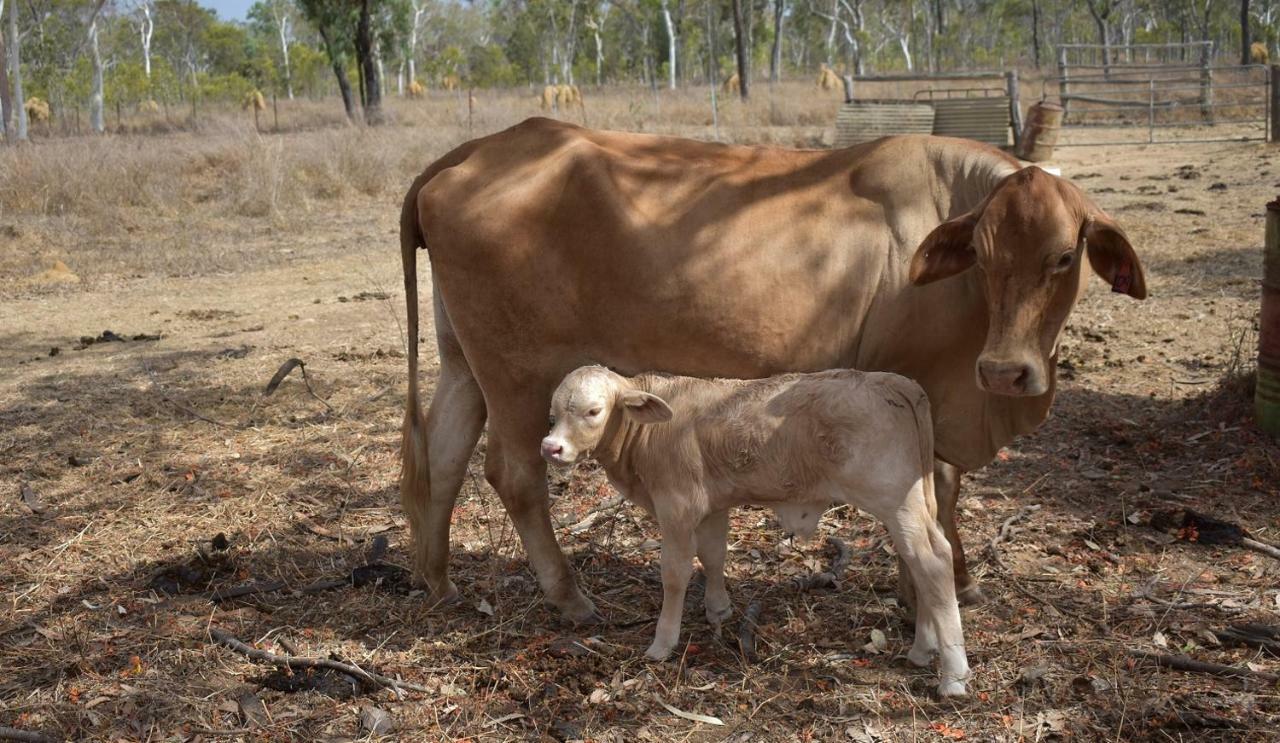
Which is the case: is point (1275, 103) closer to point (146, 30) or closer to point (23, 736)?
point (23, 736)

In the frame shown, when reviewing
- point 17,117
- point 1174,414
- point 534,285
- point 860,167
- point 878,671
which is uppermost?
point 17,117

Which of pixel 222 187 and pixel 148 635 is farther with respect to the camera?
pixel 222 187

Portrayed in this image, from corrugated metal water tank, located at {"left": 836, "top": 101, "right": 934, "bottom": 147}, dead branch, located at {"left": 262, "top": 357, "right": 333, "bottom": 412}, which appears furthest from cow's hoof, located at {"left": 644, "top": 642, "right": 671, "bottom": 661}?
corrugated metal water tank, located at {"left": 836, "top": 101, "right": 934, "bottom": 147}

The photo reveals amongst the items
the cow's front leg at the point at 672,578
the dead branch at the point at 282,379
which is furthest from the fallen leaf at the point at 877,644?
the dead branch at the point at 282,379

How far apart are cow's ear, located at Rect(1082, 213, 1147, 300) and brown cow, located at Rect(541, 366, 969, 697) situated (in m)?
0.71

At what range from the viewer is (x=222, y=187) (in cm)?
1727

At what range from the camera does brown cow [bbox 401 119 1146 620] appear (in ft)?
13.6

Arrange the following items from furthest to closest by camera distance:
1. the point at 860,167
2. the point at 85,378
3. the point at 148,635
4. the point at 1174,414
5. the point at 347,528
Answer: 1. the point at 85,378
2. the point at 1174,414
3. the point at 347,528
4. the point at 148,635
5. the point at 860,167

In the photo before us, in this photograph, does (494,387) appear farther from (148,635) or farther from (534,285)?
(148,635)

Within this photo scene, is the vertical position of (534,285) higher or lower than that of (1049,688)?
higher

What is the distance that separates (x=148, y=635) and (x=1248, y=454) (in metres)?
4.96

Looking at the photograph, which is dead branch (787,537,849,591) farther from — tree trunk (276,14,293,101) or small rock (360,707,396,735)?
tree trunk (276,14,293,101)

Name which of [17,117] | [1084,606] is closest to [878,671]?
[1084,606]

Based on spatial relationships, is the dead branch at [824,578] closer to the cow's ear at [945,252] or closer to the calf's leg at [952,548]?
the calf's leg at [952,548]
